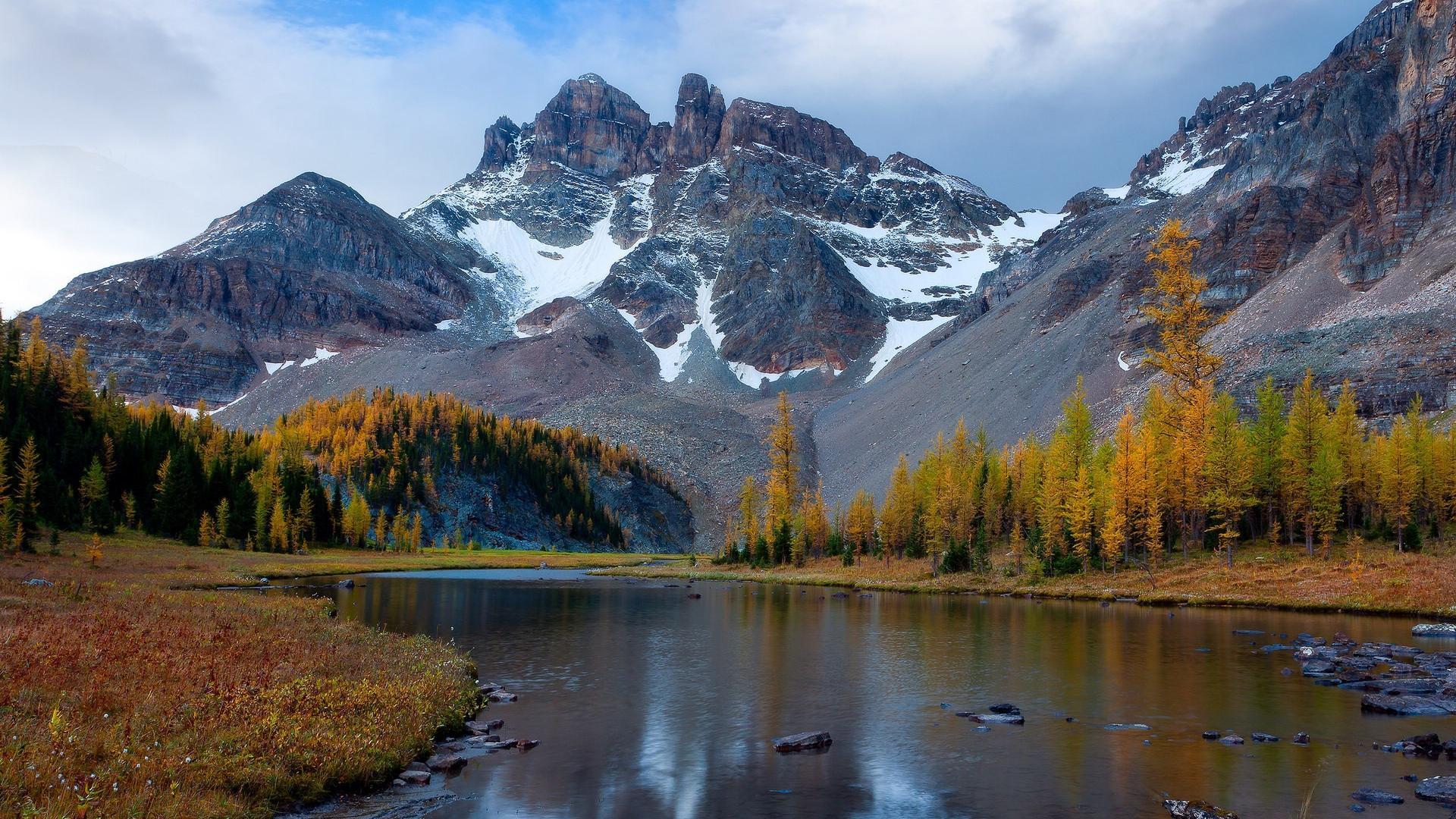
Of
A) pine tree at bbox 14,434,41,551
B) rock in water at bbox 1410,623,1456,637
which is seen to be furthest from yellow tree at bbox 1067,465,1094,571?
pine tree at bbox 14,434,41,551

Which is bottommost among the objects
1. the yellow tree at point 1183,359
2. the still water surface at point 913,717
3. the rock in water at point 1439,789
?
the still water surface at point 913,717

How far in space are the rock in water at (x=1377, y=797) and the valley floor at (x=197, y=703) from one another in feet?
64.1

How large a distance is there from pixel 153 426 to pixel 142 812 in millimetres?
118623

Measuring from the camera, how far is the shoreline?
48.9m

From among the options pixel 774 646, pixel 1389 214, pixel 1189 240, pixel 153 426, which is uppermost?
pixel 1389 214

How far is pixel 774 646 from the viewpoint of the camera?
1526 inches

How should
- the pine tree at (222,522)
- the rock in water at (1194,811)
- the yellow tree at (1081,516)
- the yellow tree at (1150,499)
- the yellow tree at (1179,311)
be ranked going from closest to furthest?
the rock in water at (1194,811), the yellow tree at (1179,311), the yellow tree at (1150,499), the yellow tree at (1081,516), the pine tree at (222,522)

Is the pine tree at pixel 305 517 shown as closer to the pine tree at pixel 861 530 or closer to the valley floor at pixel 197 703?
the pine tree at pixel 861 530

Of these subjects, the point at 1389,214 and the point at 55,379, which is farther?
the point at 1389,214

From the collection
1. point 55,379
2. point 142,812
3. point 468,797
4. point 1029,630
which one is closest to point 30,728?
point 142,812

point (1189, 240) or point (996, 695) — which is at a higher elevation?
point (1189, 240)

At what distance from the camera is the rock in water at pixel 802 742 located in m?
21.0

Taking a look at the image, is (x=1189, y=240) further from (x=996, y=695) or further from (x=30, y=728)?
(x=30, y=728)

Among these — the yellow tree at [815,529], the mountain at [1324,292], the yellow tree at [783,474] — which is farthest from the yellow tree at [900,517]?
the mountain at [1324,292]
